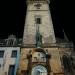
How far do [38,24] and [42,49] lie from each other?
7.27 metres

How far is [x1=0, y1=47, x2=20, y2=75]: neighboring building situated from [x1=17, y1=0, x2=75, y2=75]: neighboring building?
1.72m

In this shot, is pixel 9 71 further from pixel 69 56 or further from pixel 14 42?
pixel 69 56

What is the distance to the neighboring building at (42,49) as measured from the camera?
98.2ft

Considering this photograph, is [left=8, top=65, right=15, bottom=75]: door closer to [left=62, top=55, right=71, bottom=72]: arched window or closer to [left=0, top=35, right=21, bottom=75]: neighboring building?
[left=0, top=35, right=21, bottom=75]: neighboring building

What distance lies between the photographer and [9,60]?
3300 centimetres

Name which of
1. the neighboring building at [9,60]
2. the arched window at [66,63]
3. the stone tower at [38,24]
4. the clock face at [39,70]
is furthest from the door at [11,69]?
the arched window at [66,63]

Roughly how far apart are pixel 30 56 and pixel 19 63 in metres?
2.00

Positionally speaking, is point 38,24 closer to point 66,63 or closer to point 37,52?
point 37,52

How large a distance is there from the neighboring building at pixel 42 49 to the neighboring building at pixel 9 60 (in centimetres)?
172

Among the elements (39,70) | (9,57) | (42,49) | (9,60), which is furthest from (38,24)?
(39,70)

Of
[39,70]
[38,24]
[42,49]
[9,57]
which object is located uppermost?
[38,24]

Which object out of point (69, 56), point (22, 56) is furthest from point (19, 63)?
point (69, 56)

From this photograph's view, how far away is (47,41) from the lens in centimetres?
3478

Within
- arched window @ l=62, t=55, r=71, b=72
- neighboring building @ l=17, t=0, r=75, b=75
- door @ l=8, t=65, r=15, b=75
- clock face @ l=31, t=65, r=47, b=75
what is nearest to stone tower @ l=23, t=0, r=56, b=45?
neighboring building @ l=17, t=0, r=75, b=75
